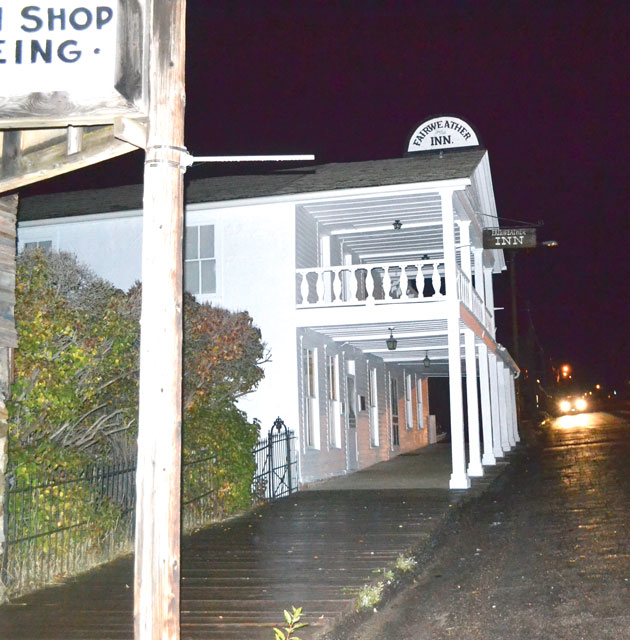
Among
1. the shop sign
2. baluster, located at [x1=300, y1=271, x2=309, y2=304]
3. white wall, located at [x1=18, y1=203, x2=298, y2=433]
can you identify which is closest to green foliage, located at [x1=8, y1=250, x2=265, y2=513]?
white wall, located at [x1=18, y1=203, x2=298, y2=433]

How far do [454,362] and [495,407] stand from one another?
8837mm

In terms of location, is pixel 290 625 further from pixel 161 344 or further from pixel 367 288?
pixel 367 288

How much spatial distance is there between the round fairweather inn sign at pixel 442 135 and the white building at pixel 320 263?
174 cm

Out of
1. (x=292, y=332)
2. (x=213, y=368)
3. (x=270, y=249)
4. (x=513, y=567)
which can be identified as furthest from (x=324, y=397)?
(x=513, y=567)

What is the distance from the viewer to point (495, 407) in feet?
76.1

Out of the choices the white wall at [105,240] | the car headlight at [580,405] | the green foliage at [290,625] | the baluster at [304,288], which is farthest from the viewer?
the car headlight at [580,405]

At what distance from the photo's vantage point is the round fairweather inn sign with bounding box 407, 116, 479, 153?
889 inches

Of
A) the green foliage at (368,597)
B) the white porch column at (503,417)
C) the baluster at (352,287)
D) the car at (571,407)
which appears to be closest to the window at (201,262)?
the baluster at (352,287)

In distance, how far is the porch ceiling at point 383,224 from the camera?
55.5ft

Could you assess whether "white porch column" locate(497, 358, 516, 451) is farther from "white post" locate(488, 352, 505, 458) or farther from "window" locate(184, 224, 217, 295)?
"window" locate(184, 224, 217, 295)

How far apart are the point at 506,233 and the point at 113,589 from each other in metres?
→ 13.9

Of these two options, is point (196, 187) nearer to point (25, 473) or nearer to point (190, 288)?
point (190, 288)

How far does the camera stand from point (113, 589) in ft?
25.7

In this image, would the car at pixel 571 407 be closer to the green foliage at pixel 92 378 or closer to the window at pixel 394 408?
the window at pixel 394 408
